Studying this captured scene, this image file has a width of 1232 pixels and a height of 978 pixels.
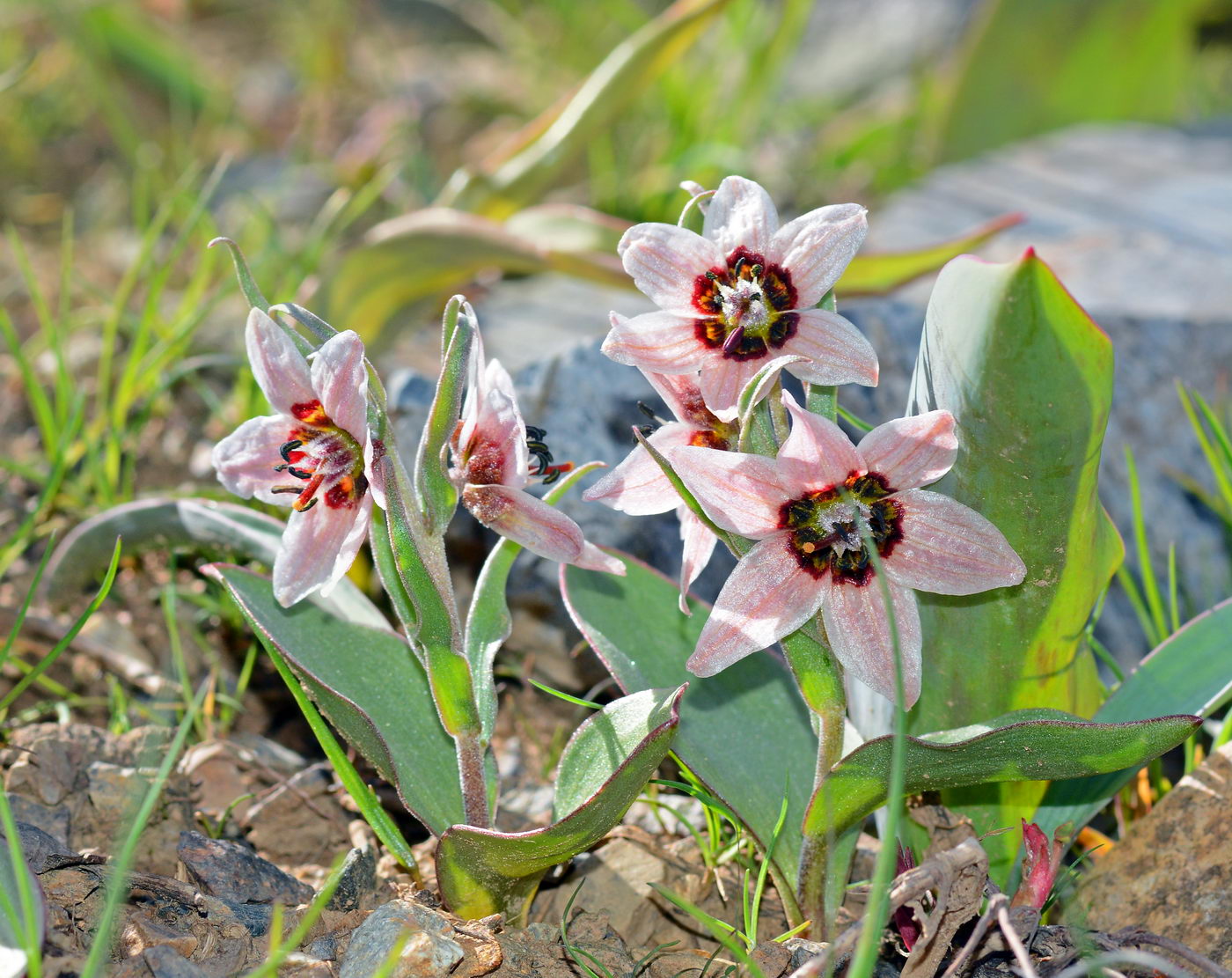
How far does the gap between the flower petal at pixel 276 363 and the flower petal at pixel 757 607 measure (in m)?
0.50

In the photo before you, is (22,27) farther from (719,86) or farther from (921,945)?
(921,945)

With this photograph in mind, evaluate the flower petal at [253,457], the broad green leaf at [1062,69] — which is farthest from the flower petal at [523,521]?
the broad green leaf at [1062,69]

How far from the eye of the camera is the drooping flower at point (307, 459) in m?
1.24

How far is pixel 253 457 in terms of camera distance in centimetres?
131

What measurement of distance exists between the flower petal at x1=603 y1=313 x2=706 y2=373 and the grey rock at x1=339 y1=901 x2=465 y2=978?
0.67m

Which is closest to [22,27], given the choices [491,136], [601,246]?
[491,136]

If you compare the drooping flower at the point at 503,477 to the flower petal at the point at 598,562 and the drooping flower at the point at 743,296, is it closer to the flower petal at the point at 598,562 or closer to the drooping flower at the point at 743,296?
the flower petal at the point at 598,562

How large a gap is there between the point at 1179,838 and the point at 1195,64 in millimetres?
5005

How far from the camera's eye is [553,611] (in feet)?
7.16

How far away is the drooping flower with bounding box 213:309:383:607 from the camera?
1238mm

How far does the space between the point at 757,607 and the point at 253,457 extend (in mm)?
587

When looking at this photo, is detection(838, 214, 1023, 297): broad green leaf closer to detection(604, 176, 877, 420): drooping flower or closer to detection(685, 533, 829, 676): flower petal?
detection(604, 176, 877, 420): drooping flower

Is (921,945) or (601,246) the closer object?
(921,945)

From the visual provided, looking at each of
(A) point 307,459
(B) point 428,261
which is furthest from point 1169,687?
(B) point 428,261
